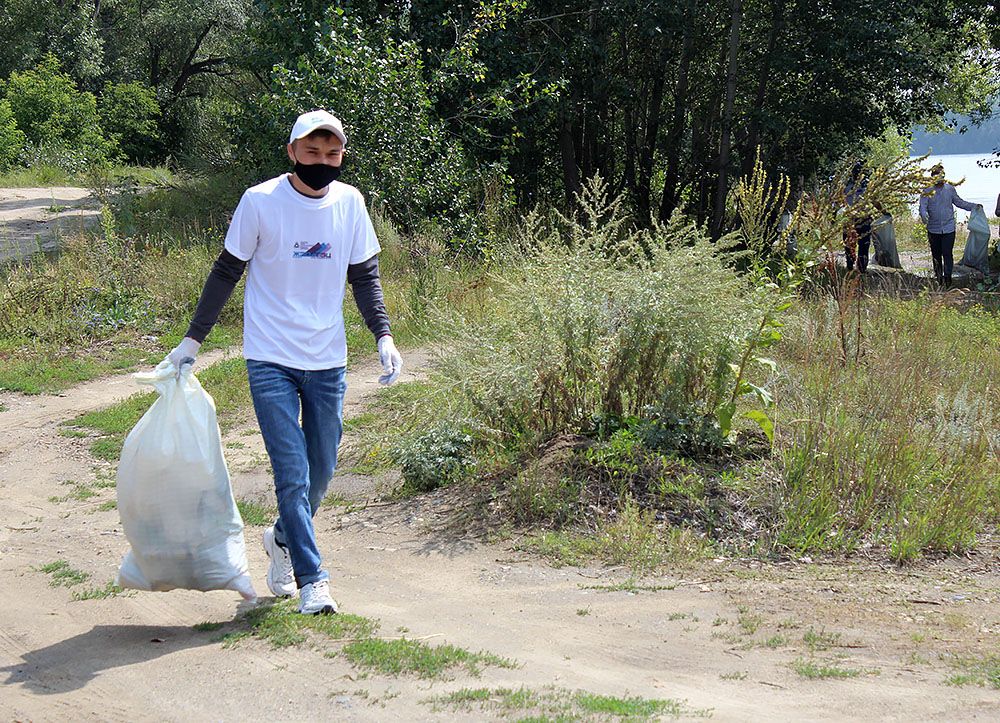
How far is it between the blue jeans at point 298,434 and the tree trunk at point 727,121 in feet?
43.7

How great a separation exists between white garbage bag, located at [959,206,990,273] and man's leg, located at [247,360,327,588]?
14962 mm

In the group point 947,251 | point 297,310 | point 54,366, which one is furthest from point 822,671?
point 947,251

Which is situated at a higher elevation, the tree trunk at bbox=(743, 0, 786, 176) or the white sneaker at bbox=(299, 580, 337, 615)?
the tree trunk at bbox=(743, 0, 786, 176)

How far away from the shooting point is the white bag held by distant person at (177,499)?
4336 millimetres

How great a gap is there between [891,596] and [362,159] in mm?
9400

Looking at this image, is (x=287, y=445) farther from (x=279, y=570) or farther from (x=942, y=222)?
(x=942, y=222)

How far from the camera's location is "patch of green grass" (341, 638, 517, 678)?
155 inches

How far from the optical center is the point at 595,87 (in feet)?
54.3

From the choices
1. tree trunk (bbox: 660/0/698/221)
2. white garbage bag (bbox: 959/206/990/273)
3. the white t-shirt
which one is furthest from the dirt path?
white garbage bag (bbox: 959/206/990/273)

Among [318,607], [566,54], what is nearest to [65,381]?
[318,607]

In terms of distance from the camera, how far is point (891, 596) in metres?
4.84

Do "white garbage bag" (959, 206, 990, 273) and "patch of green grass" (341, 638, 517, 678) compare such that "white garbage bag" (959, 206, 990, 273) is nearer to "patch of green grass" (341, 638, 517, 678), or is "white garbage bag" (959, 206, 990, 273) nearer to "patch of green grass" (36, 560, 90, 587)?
"patch of green grass" (341, 638, 517, 678)

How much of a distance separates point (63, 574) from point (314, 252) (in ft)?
7.05

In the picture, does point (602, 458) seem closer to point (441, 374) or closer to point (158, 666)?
point (441, 374)
